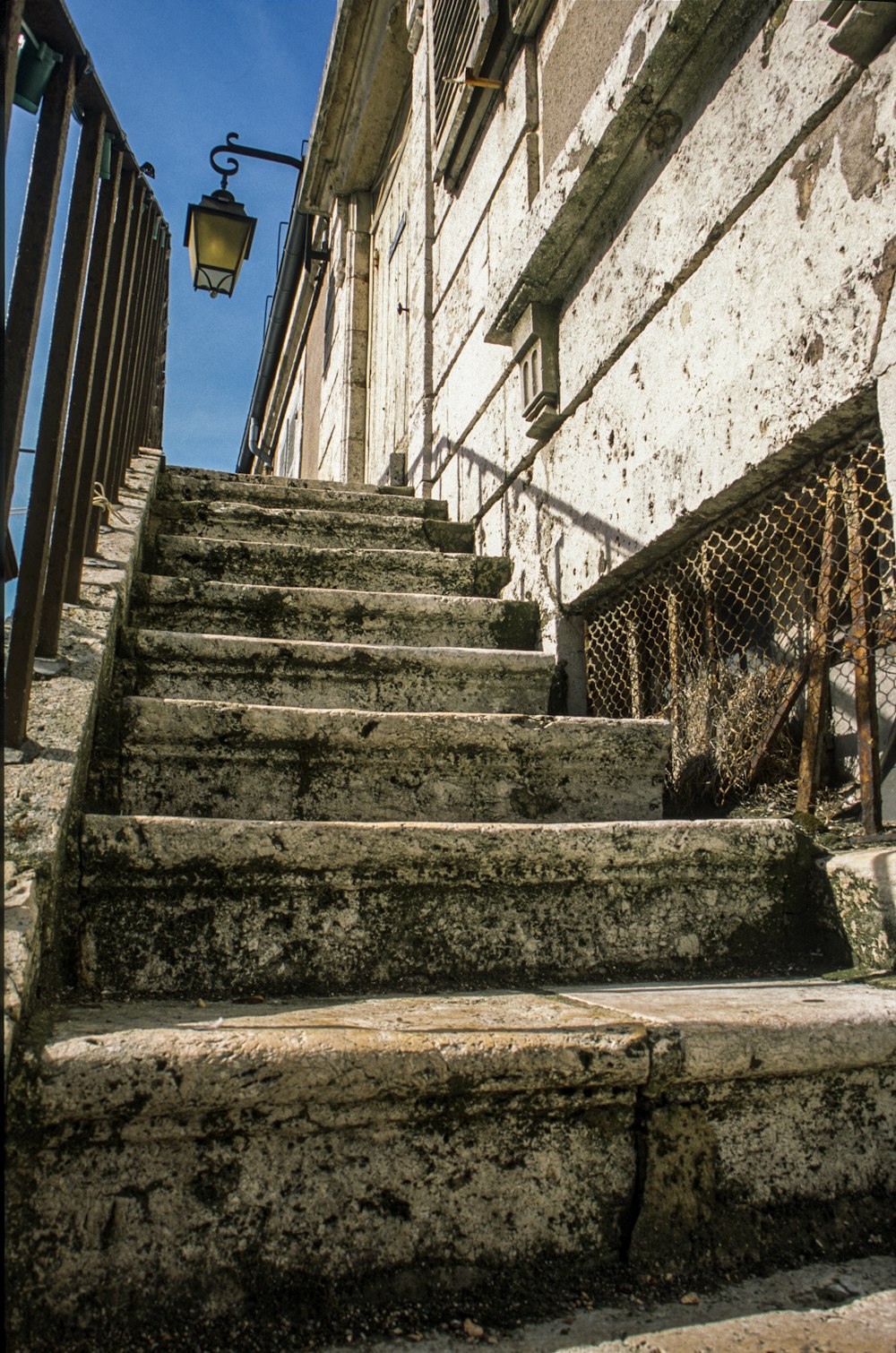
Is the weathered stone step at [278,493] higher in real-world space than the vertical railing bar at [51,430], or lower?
higher

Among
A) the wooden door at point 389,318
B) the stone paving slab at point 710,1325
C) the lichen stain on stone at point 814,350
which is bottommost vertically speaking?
the stone paving slab at point 710,1325

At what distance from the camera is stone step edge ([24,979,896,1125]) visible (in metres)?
0.88

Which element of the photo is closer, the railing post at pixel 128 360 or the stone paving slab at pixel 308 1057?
the stone paving slab at pixel 308 1057

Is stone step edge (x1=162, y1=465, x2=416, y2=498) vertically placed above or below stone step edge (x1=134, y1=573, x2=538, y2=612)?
above

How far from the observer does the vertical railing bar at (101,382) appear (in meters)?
1.80

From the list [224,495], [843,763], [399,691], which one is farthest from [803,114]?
[224,495]

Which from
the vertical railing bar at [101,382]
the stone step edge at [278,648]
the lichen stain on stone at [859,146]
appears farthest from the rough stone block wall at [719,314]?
the vertical railing bar at [101,382]

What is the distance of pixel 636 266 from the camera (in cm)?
240

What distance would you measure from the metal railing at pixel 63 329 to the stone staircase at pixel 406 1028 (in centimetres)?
32

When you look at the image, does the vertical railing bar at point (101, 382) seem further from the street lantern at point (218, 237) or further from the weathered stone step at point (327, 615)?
the street lantern at point (218, 237)

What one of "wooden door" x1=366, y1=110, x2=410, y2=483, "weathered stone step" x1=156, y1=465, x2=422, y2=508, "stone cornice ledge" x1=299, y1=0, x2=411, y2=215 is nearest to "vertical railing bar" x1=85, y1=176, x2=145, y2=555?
"weathered stone step" x1=156, y1=465, x2=422, y2=508

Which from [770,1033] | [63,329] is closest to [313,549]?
[63,329]

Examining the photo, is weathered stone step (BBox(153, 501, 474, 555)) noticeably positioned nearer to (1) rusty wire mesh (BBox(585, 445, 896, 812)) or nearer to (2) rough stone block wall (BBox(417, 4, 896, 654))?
(2) rough stone block wall (BBox(417, 4, 896, 654))

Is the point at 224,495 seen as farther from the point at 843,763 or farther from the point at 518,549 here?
the point at 843,763
